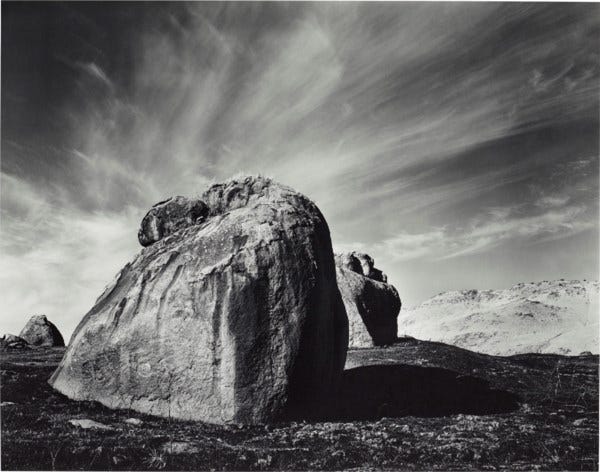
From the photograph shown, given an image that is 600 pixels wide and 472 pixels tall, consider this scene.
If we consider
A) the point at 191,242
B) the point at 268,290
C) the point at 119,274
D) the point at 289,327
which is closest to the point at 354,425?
the point at 289,327

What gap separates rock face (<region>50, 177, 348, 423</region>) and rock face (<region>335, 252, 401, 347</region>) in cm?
1275

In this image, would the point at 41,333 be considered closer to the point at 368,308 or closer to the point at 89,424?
the point at 368,308

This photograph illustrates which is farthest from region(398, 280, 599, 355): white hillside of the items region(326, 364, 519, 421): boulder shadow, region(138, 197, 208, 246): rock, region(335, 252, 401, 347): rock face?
region(138, 197, 208, 246): rock

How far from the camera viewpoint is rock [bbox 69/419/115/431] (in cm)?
814

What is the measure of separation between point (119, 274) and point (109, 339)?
85.8 inches

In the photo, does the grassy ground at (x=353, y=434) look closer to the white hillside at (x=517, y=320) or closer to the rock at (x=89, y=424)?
the rock at (x=89, y=424)

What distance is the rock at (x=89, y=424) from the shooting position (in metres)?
8.14

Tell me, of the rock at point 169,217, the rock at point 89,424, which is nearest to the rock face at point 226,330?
the rock at point 169,217

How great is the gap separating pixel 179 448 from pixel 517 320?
41.4 meters

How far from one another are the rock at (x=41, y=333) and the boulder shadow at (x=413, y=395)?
18971 millimetres

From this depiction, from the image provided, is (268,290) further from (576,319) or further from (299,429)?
(576,319)

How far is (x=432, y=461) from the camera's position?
724 centimetres

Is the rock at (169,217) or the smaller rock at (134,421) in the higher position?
the rock at (169,217)

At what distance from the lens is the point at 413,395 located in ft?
41.5
